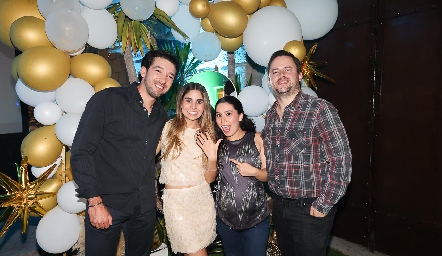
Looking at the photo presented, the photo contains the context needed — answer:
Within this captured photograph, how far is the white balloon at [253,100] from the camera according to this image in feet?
11.4

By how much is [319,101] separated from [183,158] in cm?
111

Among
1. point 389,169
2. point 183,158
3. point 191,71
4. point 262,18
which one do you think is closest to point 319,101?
point 183,158

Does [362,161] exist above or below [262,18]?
below

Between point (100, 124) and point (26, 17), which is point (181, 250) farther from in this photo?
point (26, 17)

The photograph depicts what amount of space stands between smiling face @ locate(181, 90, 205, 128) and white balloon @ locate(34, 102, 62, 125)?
133 centimetres

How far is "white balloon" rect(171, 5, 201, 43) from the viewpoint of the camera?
3506 millimetres

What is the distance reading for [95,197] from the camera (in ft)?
6.85

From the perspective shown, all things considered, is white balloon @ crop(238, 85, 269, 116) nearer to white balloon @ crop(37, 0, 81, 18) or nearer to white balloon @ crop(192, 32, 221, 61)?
white balloon @ crop(192, 32, 221, 61)

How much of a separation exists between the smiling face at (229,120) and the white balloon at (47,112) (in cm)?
162

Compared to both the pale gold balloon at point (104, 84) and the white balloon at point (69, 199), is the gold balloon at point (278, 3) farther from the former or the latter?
the white balloon at point (69, 199)

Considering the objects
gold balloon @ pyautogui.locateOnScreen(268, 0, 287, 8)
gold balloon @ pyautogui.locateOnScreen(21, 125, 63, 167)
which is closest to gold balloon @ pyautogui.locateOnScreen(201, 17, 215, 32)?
gold balloon @ pyautogui.locateOnScreen(268, 0, 287, 8)

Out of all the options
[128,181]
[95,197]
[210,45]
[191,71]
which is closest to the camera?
[95,197]

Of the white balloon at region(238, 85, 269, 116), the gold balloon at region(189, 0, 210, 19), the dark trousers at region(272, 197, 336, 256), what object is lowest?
the dark trousers at region(272, 197, 336, 256)

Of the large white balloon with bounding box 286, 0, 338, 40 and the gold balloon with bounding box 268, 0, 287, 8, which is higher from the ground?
the gold balloon with bounding box 268, 0, 287, 8
